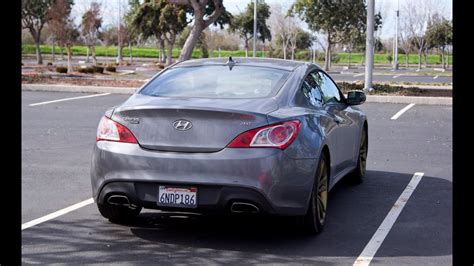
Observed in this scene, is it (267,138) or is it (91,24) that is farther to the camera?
(91,24)

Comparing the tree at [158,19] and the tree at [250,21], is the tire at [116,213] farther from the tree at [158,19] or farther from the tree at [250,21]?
the tree at [250,21]

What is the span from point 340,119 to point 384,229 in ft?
4.35

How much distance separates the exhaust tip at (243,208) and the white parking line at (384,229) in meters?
0.86

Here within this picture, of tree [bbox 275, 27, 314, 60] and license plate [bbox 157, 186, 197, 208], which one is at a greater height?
tree [bbox 275, 27, 314, 60]

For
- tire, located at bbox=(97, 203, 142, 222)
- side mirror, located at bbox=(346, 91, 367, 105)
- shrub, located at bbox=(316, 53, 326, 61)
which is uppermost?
shrub, located at bbox=(316, 53, 326, 61)

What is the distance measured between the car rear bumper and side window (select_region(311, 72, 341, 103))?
1.56 metres

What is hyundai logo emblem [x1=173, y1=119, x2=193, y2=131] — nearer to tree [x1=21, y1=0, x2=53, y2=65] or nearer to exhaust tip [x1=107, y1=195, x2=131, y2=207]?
exhaust tip [x1=107, y1=195, x2=131, y2=207]

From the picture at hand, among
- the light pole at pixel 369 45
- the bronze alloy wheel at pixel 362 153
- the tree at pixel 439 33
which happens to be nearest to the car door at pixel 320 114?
the bronze alloy wheel at pixel 362 153

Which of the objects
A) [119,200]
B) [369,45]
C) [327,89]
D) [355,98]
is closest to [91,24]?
[369,45]

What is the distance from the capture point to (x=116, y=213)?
634 cm

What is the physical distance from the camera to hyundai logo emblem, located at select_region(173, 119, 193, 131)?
5.54 m

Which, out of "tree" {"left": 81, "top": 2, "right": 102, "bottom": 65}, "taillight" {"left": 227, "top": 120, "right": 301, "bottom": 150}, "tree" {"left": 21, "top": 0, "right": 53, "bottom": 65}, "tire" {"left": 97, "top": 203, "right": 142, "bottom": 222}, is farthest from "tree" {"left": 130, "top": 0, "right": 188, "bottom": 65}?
"taillight" {"left": 227, "top": 120, "right": 301, "bottom": 150}

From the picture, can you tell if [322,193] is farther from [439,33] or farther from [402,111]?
[439,33]

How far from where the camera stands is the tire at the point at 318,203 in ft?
19.4
